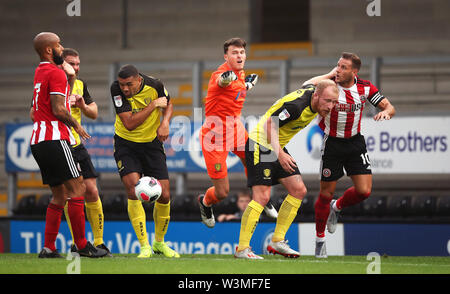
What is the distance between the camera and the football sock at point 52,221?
8.16 metres

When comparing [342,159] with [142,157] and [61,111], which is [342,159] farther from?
[61,111]

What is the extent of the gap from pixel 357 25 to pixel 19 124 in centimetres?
609

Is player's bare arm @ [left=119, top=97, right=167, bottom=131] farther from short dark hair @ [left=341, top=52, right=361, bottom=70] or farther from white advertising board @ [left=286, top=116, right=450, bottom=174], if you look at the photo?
white advertising board @ [left=286, top=116, right=450, bottom=174]

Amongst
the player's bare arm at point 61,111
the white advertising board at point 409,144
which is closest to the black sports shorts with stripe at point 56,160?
the player's bare arm at point 61,111

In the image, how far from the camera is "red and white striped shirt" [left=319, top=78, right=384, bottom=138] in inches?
356

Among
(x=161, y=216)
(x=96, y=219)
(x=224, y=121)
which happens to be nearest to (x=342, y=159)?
(x=224, y=121)

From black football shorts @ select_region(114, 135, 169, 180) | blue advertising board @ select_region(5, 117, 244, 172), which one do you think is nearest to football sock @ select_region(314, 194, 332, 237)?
black football shorts @ select_region(114, 135, 169, 180)

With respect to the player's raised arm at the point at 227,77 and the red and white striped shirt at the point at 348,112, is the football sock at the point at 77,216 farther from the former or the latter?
the red and white striped shirt at the point at 348,112

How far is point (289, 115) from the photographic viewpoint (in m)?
8.21

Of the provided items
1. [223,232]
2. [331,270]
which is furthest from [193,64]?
[331,270]

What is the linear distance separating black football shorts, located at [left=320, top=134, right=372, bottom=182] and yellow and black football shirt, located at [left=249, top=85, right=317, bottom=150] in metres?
0.71

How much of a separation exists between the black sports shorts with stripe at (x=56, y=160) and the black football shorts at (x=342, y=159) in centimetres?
273

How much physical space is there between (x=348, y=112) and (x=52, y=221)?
3.23m
